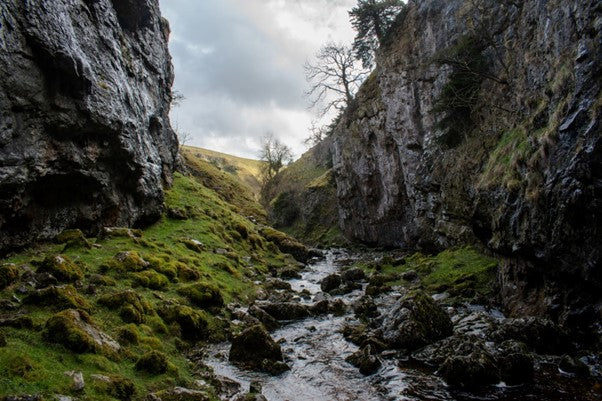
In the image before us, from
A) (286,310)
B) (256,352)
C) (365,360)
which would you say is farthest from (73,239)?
(365,360)

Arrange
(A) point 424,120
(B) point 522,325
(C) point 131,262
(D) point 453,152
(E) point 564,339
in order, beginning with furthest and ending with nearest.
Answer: (A) point 424,120
(D) point 453,152
(C) point 131,262
(B) point 522,325
(E) point 564,339

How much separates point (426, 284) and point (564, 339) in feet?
37.1

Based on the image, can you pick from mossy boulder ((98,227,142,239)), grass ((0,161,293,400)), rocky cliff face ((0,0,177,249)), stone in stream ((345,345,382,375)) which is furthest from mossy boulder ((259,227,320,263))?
stone in stream ((345,345,382,375))

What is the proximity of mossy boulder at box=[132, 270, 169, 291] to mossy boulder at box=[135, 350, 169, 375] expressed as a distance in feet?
23.0

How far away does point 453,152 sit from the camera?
3048 centimetres

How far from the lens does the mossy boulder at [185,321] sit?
49.0 feet

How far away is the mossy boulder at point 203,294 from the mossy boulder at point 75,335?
275 inches

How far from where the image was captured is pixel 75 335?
395 inches

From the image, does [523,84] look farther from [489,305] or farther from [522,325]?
[522,325]

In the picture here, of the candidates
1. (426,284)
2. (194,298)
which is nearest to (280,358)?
(194,298)

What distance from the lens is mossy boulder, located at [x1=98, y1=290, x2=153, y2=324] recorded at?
13391 mm

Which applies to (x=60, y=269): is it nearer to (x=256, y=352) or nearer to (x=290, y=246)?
(x=256, y=352)

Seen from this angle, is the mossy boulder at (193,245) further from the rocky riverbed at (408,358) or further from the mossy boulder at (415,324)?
the mossy boulder at (415,324)

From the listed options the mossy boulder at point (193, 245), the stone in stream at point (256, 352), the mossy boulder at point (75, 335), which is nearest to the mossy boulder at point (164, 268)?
the mossy boulder at point (193, 245)
